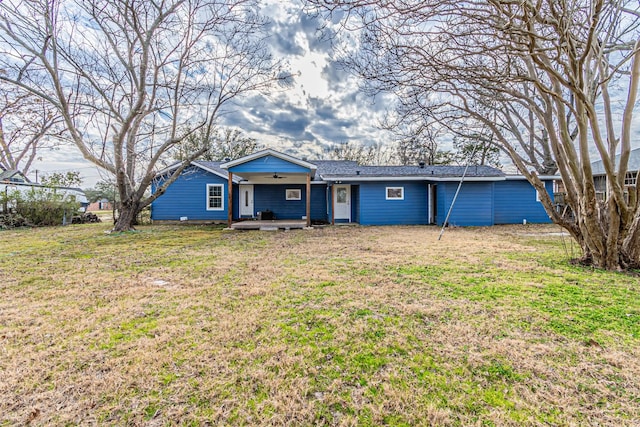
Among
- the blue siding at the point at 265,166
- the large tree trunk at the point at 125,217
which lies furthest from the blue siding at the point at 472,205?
the large tree trunk at the point at 125,217

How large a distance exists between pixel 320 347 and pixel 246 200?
14.2 metres

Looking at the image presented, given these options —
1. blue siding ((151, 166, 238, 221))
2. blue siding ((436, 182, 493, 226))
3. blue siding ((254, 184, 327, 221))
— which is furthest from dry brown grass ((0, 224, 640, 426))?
blue siding ((254, 184, 327, 221))

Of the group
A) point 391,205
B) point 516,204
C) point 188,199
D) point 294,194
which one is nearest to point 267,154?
point 294,194

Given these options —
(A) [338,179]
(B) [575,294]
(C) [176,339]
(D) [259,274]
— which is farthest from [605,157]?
(A) [338,179]

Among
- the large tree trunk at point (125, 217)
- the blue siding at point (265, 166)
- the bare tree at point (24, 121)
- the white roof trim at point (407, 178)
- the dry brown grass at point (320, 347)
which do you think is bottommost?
the dry brown grass at point (320, 347)

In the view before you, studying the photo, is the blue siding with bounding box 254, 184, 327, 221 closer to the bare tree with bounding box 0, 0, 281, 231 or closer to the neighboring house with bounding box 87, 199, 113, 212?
the bare tree with bounding box 0, 0, 281, 231

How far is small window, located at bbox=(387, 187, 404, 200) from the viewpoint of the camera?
1340cm

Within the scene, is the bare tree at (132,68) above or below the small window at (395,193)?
above

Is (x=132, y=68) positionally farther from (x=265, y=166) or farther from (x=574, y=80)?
(x=574, y=80)

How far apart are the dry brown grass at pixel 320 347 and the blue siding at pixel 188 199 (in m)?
9.61

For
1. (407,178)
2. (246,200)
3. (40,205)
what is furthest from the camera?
(246,200)

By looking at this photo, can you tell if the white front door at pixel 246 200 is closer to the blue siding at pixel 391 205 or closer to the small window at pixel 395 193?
the blue siding at pixel 391 205

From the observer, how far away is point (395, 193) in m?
13.4

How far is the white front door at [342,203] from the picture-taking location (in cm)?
1448
